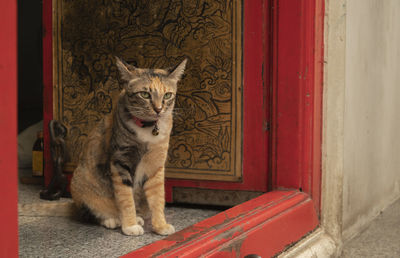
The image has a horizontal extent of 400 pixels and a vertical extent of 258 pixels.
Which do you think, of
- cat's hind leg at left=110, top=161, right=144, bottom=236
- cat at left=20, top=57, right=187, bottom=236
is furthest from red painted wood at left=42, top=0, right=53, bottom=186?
cat's hind leg at left=110, top=161, right=144, bottom=236

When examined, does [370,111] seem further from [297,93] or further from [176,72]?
[176,72]

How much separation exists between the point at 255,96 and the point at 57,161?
1089 mm

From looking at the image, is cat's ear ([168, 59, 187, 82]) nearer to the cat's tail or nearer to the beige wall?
the cat's tail

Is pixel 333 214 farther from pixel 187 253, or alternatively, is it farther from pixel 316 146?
pixel 187 253

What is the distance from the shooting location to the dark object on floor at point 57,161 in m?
2.15

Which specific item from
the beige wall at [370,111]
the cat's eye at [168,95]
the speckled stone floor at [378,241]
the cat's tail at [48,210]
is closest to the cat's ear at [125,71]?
the cat's eye at [168,95]

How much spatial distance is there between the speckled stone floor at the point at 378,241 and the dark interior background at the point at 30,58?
101 inches

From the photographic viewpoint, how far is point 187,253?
42.3 inches

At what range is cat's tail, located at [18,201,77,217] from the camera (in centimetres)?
176

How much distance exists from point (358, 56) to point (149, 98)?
47.5 inches

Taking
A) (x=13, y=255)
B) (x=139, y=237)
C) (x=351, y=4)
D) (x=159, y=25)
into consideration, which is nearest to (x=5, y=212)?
(x=13, y=255)

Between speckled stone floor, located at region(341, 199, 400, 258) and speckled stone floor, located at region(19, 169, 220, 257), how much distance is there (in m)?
0.73

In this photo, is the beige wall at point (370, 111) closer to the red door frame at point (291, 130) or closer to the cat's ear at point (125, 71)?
the red door frame at point (291, 130)

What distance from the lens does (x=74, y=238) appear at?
1.48 m
